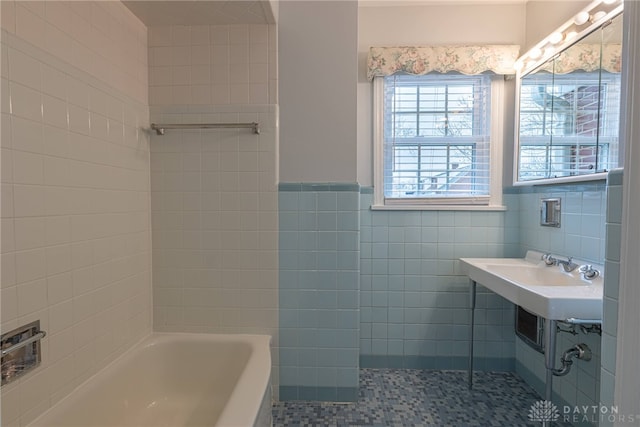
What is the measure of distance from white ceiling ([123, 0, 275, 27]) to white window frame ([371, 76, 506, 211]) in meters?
0.91

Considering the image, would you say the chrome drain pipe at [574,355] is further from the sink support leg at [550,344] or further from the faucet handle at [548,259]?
the faucet handle at [548,259]

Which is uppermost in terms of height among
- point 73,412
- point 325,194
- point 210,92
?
point 210,92

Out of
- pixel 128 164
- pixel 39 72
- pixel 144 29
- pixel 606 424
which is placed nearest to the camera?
pixel 606 424

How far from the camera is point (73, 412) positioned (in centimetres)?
126

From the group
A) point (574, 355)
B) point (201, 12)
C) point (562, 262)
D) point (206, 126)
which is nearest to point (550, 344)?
point (574, 355)

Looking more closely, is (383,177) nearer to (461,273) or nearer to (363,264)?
(363,264)

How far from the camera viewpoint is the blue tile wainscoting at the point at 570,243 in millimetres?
1606

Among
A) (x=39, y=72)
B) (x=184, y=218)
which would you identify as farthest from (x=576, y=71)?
(x=39, y=72)

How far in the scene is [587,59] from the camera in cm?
166

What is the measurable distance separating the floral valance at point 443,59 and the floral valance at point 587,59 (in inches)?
11.6

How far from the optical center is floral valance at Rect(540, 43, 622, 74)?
1508 mm

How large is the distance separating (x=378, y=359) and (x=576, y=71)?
6.86 ft

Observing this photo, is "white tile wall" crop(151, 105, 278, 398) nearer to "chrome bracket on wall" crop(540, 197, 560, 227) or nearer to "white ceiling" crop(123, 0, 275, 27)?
"white ceiling" crop(123, 0, 275, 27)

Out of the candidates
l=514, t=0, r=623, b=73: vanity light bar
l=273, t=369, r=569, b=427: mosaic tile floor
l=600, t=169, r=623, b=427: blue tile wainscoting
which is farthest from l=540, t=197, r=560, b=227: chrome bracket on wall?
l=600, t=169, r=623, b=427: blue tile wainscoting
